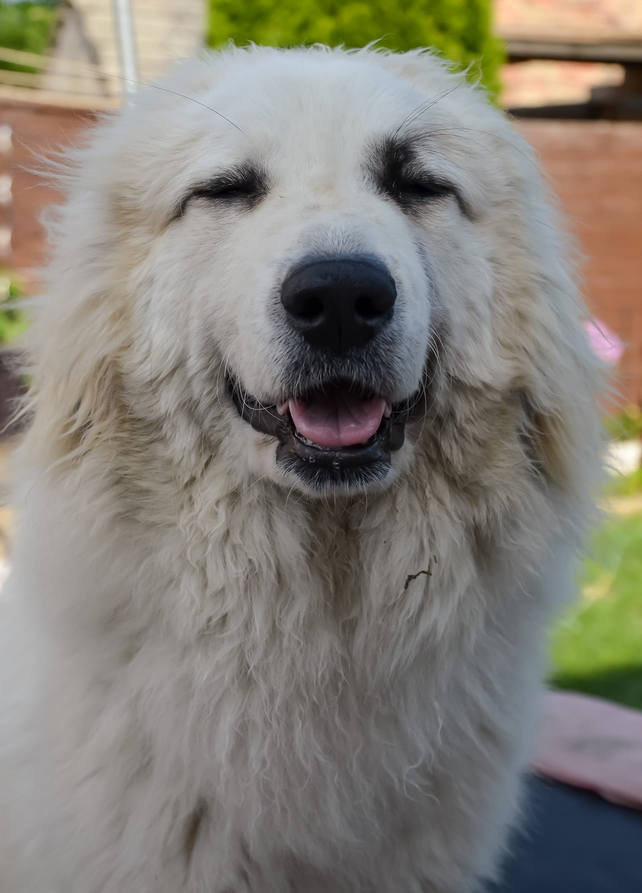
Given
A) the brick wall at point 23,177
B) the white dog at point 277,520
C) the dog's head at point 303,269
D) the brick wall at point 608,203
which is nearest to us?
the dog's head at point 303,269

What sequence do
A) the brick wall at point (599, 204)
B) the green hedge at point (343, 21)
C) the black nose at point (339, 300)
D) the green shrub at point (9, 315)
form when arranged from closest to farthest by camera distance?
the black nose at point (339, 300)
the green hedge at point (343, 21)
the green shrub at point (9, 315)
the brick wall at point (599, 204)

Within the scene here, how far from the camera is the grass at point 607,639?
4.62 meters

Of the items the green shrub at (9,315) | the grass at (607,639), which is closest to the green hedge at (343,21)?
the green shrub at (9,315)

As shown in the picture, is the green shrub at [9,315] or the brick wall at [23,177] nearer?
the green shrub at [9,315]

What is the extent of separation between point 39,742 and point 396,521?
856mm

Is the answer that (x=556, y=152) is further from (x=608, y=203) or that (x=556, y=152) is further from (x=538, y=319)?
(x=538, y=319)

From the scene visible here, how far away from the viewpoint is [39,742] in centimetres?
200

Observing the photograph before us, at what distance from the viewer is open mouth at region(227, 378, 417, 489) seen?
5.98ft

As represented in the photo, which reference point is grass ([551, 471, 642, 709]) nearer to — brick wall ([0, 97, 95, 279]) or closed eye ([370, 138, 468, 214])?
closed eye ([370, 138, 468, 214])

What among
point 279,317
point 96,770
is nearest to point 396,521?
point 279,317

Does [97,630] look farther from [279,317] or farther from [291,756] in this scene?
[279,317]

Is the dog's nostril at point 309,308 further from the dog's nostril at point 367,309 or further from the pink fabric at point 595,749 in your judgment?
the pink fabric at point 595,749

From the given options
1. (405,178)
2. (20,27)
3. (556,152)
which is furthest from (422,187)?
(20,27)

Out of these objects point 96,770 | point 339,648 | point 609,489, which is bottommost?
point 96,770
